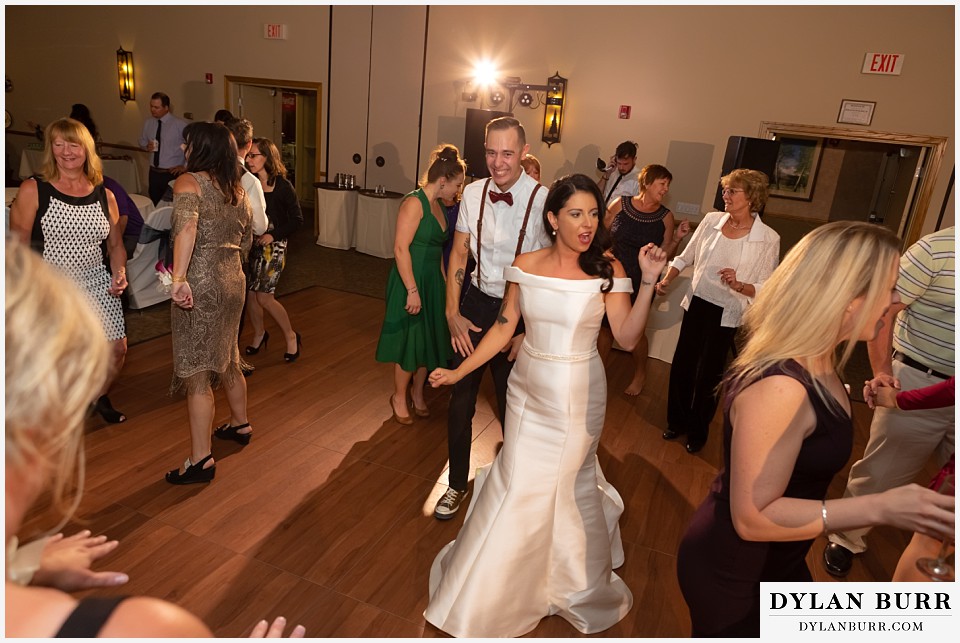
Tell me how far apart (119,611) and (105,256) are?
296cm

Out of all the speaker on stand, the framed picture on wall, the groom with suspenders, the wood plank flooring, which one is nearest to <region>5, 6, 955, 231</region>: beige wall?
the speaker on stand

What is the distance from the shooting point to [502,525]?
2.12 metres

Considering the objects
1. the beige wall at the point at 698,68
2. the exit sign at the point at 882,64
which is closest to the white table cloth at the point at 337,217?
the beige wall at the point at 698,68

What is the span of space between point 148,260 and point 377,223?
347 cm

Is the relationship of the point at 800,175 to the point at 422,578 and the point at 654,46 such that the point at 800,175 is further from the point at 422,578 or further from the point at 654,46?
the point at 422,578

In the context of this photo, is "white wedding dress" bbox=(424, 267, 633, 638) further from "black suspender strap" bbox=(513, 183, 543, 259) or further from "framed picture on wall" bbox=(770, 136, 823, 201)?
"framed picture on wall" bbox=(770, 136, 823, 201)

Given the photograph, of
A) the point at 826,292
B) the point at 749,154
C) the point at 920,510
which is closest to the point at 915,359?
the point at 826,292

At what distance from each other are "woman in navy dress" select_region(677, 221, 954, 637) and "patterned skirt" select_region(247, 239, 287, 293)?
3460 mm

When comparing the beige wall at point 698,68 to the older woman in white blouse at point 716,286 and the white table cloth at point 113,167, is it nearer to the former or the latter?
the older woman in white blouse at point 716,286

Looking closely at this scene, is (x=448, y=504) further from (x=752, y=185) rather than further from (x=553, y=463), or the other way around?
(x=752, y=185)

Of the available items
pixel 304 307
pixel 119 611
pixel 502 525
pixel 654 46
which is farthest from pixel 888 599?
pixel 654 46

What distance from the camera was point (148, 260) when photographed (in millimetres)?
5109

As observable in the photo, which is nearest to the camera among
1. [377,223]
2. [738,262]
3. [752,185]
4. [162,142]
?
[752,185]

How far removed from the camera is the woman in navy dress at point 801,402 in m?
1.29
